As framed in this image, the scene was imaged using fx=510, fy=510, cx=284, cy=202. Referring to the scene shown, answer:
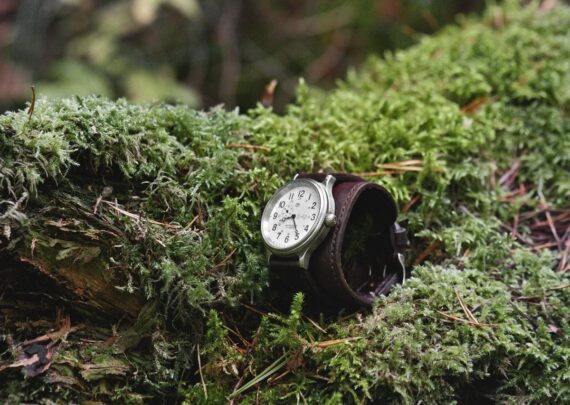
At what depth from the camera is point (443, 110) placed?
3174 millimetres

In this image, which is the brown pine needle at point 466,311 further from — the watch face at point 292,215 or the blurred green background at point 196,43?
the blurred green background at point 196,43

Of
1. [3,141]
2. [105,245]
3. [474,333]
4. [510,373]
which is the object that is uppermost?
[3,141]

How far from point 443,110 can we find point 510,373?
5.28 ft

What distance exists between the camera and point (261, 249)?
240cm

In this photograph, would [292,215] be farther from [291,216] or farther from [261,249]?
[261,249]

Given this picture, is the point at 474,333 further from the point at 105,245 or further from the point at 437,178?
the point at 105,245

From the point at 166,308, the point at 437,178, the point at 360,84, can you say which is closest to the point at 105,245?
the point at 166,308

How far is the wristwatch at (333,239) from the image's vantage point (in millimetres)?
2160

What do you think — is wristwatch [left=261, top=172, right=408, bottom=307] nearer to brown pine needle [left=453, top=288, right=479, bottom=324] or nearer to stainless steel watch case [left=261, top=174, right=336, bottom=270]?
stainless steel watch case [left=261, top=174, right=336, bottom=270]

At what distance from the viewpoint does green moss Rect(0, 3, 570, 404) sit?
2.07 m

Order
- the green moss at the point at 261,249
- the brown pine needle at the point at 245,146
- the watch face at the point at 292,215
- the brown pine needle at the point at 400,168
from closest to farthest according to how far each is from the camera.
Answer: the green moss at the point at 261,249, the watch face at the point at 292,215, the brown pine needle at the point at 245,146, the brown pine needle at the point at 400,168

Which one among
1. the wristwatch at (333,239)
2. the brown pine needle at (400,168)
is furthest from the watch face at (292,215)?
the brown pine needle at (400,168)

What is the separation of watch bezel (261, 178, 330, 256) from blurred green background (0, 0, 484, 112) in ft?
11.3

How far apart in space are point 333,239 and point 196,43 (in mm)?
5122
